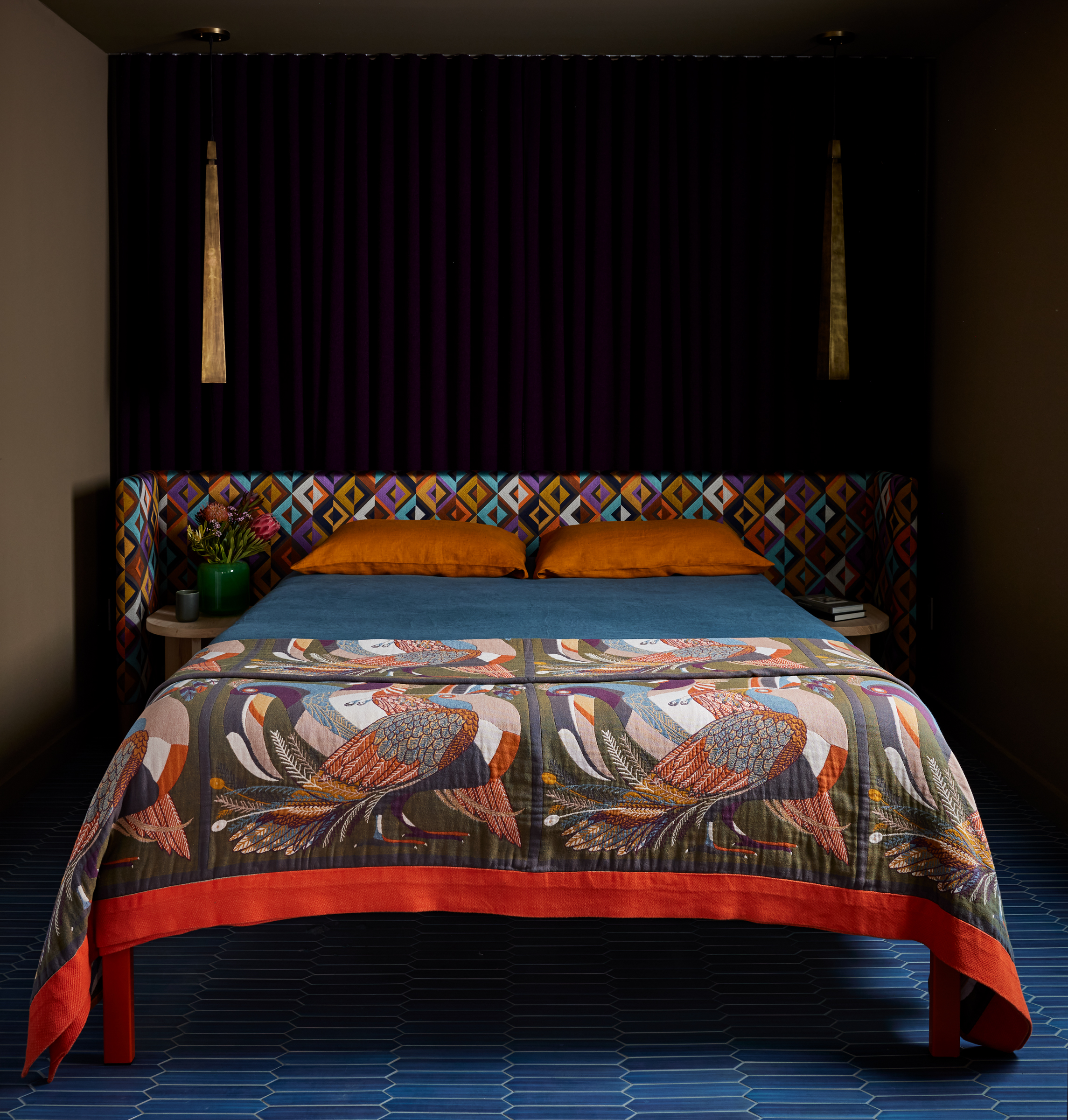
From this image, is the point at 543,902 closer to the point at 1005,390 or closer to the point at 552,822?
the point at 552,822

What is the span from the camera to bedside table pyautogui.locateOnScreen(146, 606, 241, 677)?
342cm

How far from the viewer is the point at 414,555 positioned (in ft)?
11.7

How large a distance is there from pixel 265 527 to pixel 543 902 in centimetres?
213

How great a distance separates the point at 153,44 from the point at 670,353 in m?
2.12

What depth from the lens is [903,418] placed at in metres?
4.00

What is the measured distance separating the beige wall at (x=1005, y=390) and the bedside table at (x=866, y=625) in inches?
13.0

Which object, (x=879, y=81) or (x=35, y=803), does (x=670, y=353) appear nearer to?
(x=879, y=81)

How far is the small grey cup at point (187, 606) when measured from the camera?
11.5ft

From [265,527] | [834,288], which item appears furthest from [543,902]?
[834,288]

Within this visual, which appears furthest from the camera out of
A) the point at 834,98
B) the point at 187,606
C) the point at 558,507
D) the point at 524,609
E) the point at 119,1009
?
the point at 558,507

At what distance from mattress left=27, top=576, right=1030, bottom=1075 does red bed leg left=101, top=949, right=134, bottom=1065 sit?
0.12ft

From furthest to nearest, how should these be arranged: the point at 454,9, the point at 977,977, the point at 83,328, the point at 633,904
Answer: the point at 83,328, the point at 454,9, the point at 633,904, the point at 977,977

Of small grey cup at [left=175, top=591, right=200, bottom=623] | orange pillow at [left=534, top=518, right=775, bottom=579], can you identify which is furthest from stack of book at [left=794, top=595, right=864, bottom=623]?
small grey cup at [left=175, top=591, right=200, bottom=623]

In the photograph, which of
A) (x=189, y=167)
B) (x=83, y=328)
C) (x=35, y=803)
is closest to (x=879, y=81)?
(x=189, y=167)
